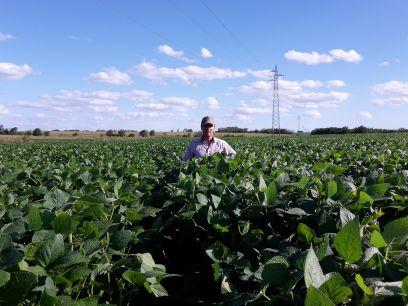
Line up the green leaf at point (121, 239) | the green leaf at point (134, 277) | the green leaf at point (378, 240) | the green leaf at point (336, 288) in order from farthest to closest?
the green leaf at point (121, 239), the green leaf at point (134, 277), the green leaf at point (378, 240), the green leaf at point (336, 288)

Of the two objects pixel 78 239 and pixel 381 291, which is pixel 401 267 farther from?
pixel 78 239

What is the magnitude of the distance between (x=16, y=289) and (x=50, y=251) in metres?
0.23

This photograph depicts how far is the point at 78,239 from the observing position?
197cm

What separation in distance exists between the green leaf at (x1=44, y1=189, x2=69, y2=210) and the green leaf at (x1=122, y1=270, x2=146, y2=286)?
0.75 m

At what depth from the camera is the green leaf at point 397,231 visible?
1.56 m

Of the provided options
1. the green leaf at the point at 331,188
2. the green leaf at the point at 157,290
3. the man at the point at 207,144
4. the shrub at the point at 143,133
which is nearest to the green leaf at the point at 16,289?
the green leaf at the point at 157,290

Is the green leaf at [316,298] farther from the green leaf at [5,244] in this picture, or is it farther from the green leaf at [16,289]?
the green leaf at [5,244]

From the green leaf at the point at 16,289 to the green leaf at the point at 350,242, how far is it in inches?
39.4

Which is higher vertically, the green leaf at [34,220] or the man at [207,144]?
the man at [207,144]

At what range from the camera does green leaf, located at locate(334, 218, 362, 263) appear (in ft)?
4.36

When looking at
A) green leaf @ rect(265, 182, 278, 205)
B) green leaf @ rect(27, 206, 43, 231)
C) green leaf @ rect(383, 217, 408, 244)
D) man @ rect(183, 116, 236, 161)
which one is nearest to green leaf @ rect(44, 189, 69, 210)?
green leaf @ rect(27, 206, 43, 231)

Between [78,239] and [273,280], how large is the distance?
1013 mm

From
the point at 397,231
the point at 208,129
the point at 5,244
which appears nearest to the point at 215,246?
the point at 397,231

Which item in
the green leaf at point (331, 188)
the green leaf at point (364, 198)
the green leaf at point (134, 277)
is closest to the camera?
the green leaf at point (134, 277)
